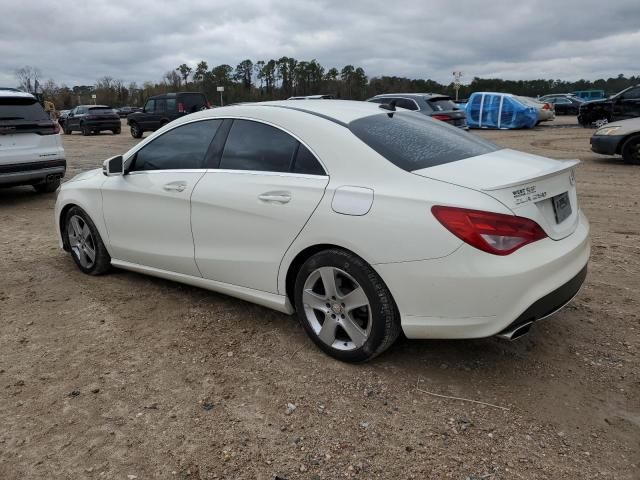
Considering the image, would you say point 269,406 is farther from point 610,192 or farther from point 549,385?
point 610,192

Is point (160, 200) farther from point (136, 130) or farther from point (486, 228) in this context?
point (136, 130)

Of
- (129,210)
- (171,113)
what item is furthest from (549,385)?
(171,113)

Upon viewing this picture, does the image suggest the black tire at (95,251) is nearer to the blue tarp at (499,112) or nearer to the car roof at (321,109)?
the car roof at (321,109)

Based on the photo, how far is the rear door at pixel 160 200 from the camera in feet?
12.8

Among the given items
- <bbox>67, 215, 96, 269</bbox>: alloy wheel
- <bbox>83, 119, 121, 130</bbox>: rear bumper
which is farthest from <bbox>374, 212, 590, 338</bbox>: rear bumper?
<bbox>83, 119, 121, 130</bbox>: rear bumper

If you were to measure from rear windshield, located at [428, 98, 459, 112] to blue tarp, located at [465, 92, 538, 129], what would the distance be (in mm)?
11489

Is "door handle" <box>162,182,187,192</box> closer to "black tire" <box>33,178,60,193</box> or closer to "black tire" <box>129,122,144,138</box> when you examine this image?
"black tire" <box>33,178,60,193</box>

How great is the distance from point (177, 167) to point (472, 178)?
224 centimetres

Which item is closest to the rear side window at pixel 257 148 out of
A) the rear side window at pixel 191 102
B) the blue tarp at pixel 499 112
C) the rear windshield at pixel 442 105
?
the rear windshield at pixel 442 105

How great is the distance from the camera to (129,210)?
4316 mm

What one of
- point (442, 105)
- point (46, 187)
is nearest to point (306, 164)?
point (46, 187)

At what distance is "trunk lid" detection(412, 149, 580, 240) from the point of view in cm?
272

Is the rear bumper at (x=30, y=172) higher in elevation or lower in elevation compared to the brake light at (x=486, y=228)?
lower

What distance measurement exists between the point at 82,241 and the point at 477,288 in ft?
12.4
